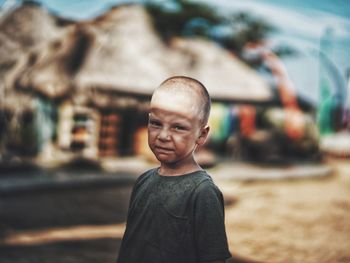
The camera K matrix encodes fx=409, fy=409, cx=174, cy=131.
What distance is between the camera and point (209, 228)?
1531 millimetres

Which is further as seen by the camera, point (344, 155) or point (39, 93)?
point (344, 155)

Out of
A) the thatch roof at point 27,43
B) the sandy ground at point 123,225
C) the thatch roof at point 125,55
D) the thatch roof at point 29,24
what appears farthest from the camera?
the thatch roof at point 125,55

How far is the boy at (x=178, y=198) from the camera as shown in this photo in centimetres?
154

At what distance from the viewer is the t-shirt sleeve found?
153cm

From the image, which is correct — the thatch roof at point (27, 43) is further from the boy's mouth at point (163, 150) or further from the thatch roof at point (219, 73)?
the boy's mouth at point (163, 150)

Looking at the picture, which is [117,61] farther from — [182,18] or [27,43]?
[182,18]

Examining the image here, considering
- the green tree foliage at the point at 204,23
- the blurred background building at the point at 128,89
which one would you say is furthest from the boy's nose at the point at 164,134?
the green tree foliage at the point at 204,23

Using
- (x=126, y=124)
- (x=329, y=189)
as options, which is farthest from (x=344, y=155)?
(x=126, y=124)

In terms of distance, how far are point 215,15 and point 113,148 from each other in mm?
9892

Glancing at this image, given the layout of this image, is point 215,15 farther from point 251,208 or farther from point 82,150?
point 251,208

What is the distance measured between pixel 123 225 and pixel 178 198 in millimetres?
5287

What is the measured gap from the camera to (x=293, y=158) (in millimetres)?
18031

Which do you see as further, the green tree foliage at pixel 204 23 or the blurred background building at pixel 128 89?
the green tree foliage at pixel 204 23

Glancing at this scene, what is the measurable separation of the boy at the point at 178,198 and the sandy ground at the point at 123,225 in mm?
3471
